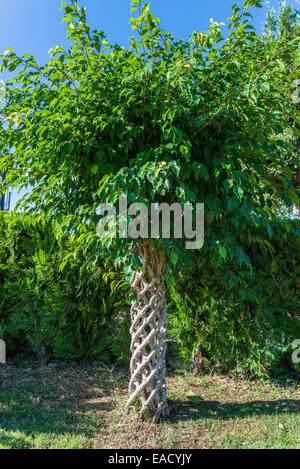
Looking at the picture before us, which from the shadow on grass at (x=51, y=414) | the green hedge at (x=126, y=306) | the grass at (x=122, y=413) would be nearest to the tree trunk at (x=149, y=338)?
the grass at (x=122, y=413)

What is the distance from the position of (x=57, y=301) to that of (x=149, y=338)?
161 cm

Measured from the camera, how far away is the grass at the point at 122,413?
2264 millimetres

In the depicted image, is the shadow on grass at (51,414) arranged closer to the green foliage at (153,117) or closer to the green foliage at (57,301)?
the green foliage at (57,301)

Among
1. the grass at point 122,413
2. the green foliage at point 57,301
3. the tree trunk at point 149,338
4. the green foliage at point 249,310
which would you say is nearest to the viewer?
the grass at point 122,413

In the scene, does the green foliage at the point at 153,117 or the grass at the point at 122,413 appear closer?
the green foliage at the point at 153,117

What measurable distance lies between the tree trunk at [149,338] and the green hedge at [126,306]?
0.88m

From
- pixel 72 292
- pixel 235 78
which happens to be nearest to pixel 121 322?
pixel 72 292

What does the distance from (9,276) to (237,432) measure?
2965 mm

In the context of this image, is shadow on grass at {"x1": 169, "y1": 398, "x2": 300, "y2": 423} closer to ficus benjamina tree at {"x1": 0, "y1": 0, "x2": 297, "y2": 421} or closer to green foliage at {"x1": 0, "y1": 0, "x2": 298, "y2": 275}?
ficus benjamina tree at {"x1": 0, "y1": 0, "x2": 297, "y2": 421}

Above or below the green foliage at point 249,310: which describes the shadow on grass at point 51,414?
below

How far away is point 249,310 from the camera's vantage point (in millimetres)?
3557

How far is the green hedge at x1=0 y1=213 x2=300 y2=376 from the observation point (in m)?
3.52

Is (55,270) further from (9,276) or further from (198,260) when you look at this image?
(198,260)

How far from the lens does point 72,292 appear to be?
3.74 metres
